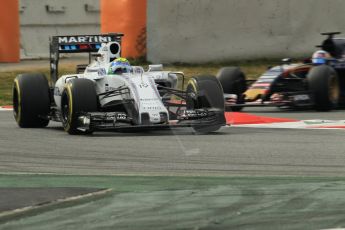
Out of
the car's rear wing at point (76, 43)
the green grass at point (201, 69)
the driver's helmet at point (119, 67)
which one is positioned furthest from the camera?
the green grass at point (201, 69)

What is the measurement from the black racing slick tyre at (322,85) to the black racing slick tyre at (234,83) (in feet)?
4.78

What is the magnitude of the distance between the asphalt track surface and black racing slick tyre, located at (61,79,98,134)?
25 cm

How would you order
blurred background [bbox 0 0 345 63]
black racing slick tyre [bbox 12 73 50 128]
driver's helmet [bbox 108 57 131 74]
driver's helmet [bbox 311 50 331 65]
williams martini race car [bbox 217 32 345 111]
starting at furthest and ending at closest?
1. blurred background [bbox 0 0 345 63]
2. driver's helmet [bbox 311 50 331 65]
3. williams martini race car [bbox 217 32 345 111]
4. black racing slick tyre [bbox 12 73 50 128]
5. driver's helmet [bbox 108 57 131 74]

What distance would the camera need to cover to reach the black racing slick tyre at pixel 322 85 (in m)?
16.9

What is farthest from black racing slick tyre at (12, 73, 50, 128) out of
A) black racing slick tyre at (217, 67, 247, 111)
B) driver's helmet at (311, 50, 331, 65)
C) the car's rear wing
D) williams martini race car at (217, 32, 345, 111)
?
driver's helmet at (311, 50, 331, 65)

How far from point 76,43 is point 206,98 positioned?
2602mm

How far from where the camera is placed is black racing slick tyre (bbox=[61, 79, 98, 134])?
41.2 ft

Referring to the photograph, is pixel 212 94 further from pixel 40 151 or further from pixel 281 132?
pixel 40 151

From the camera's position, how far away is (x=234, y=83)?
17.7 metres

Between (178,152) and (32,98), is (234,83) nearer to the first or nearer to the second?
(32,98)

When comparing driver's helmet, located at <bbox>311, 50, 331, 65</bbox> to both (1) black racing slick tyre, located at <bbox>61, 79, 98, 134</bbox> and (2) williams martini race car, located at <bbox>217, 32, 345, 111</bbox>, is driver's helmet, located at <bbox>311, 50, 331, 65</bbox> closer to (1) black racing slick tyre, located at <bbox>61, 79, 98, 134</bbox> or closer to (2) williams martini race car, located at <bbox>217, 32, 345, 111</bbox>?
(2) williams martini race car, located at <bbox>217, 32, 345, 111</bbox>

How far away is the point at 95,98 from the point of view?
12664 millimetres

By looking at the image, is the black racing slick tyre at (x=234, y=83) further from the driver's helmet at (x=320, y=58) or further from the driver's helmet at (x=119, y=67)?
the driver's helmet at (x=119, y=67)

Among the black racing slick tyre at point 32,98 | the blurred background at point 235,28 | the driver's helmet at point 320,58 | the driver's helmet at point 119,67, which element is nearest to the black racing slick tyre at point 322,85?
the driver's helmet at point 320,58
